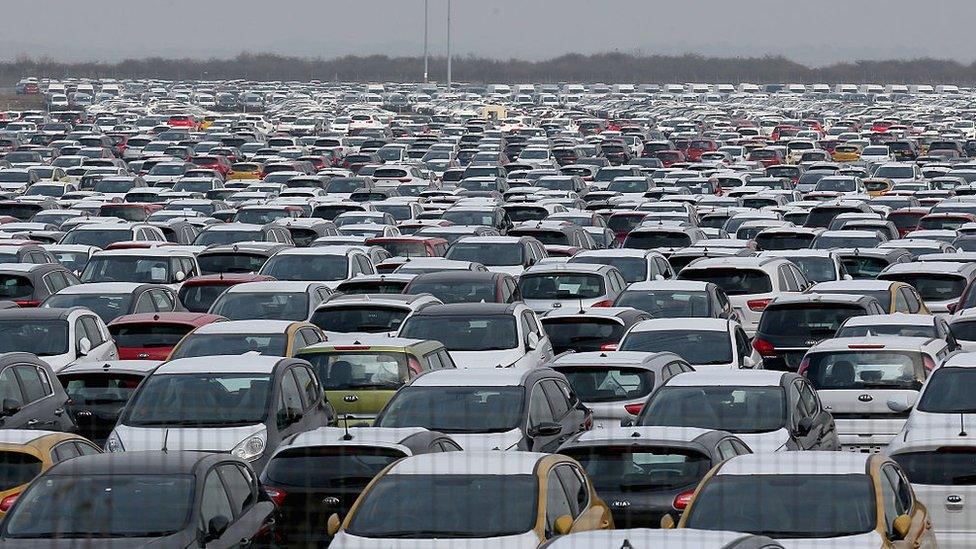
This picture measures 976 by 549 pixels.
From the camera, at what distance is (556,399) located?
50.5ft

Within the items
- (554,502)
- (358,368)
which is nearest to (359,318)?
(358,368)

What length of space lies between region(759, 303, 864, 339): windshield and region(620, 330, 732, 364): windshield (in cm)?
179

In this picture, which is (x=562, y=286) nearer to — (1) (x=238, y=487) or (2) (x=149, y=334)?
(2) (x=149, y=334)

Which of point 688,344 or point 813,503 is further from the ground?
point 813,503

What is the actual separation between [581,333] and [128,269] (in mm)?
7466

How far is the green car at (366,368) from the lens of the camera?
1684 centimetres

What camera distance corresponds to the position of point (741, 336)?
1914cm

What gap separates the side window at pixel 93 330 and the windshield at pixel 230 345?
1.60 metres

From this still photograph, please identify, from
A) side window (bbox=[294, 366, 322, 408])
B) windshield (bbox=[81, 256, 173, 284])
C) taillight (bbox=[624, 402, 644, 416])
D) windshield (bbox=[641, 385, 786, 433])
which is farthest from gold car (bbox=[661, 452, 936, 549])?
windshield (bbox=[81, 256, 173, 284])

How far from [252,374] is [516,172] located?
41.3m

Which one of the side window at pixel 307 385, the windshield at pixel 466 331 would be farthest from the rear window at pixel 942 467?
the windshield at pixel 466 331

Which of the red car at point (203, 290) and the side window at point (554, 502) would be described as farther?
the red car at point (203, 290)

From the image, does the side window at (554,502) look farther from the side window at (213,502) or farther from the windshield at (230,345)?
the windshield at (230,345)

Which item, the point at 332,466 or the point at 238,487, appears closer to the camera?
the point at 238,487
